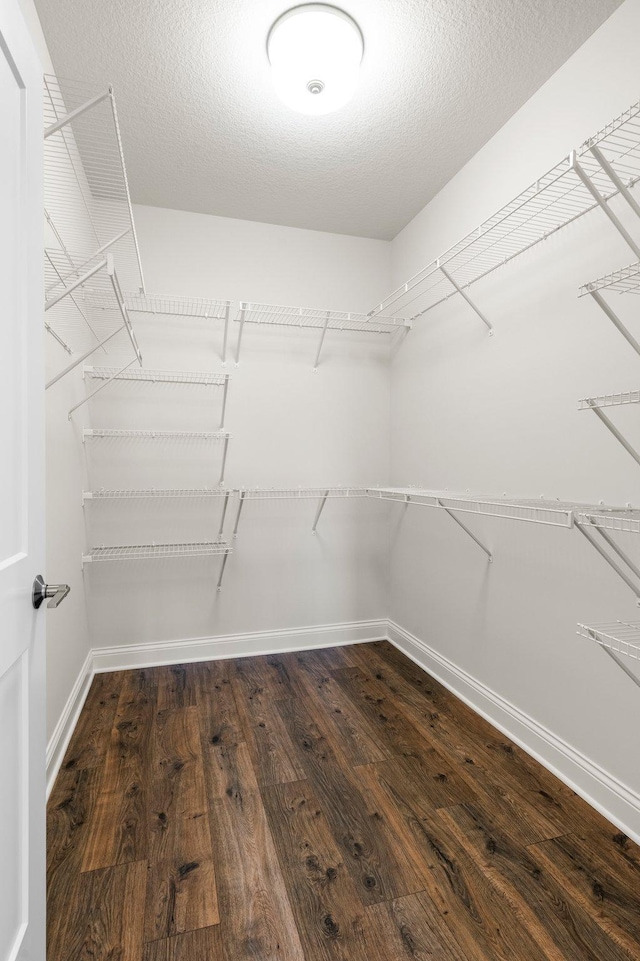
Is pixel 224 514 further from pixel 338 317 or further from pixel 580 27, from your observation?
pixel 580 27

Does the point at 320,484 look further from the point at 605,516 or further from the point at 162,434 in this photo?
the point at 605,516

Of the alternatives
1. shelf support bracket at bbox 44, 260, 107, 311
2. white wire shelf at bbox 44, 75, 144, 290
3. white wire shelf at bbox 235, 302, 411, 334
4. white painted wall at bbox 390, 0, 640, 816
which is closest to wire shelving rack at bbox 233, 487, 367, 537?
white painted wall at bbox 390, 0, 640, 816

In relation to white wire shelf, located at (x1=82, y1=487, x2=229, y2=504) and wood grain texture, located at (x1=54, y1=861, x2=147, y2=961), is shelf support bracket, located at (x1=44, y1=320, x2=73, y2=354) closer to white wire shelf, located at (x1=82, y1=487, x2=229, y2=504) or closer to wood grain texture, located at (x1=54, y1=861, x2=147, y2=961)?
white wire shelf, located at (x1=82, y1=487, x2=229, y2=504)

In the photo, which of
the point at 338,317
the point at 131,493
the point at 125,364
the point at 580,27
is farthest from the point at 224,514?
the point at 580,27

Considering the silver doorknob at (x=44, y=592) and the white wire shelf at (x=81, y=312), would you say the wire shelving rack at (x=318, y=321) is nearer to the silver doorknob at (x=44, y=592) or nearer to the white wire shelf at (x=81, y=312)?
the white wire shelf at (x=81, y=312)

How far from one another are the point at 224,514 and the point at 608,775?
6.53 feet

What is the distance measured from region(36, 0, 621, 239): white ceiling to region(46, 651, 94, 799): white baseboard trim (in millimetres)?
2379

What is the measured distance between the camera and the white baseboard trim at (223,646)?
2.67m

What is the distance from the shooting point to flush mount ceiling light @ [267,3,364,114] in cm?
156

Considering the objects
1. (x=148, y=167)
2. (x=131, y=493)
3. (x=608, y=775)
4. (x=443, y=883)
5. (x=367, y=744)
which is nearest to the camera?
(x=443, y=883)

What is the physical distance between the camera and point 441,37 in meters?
1.67

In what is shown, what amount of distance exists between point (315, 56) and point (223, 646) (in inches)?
105

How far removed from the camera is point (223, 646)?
113 inches

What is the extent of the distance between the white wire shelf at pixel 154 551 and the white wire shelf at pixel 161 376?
87cm
